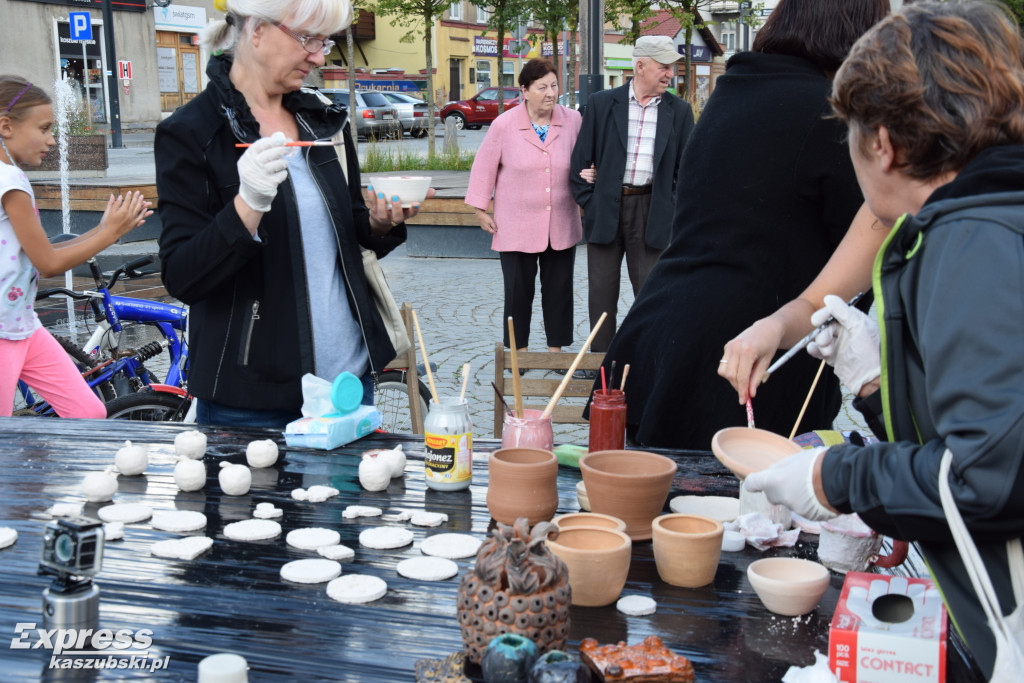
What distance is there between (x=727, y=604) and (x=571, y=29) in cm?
1735

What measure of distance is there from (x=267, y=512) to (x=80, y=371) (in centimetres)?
260

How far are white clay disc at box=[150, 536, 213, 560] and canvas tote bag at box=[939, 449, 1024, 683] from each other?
1.19 m

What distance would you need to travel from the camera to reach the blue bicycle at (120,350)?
3967mm

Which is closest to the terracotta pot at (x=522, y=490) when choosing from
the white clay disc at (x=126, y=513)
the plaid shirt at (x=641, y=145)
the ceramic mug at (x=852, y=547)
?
the ceramic mug at (x=852, y=547)

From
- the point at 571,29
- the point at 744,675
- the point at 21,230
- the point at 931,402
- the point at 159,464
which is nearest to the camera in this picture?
the point at 931,402

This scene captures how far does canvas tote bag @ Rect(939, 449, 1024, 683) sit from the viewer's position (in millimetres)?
1117

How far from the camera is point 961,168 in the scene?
1.21 m

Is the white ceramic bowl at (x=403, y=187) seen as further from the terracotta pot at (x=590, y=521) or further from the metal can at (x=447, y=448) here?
the terracotta pot at (x=590, y=521)

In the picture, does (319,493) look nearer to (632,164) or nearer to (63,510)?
(63,510)

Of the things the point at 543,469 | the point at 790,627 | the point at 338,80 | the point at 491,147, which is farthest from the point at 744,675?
the point at 338,80

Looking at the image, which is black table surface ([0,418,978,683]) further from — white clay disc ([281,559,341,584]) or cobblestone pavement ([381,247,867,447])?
cobblestone pavement ([381,247,867,447])

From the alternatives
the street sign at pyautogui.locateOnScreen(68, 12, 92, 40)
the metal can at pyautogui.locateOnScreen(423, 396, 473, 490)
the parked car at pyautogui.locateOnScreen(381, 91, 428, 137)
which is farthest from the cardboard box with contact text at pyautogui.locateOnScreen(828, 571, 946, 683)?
the parked car at pyautogui.locateOnScreen(381, 91, 428, 137)

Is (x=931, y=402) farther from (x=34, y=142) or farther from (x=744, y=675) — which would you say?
(x=34, y=142)

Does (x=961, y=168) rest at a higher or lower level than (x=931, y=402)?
higher
